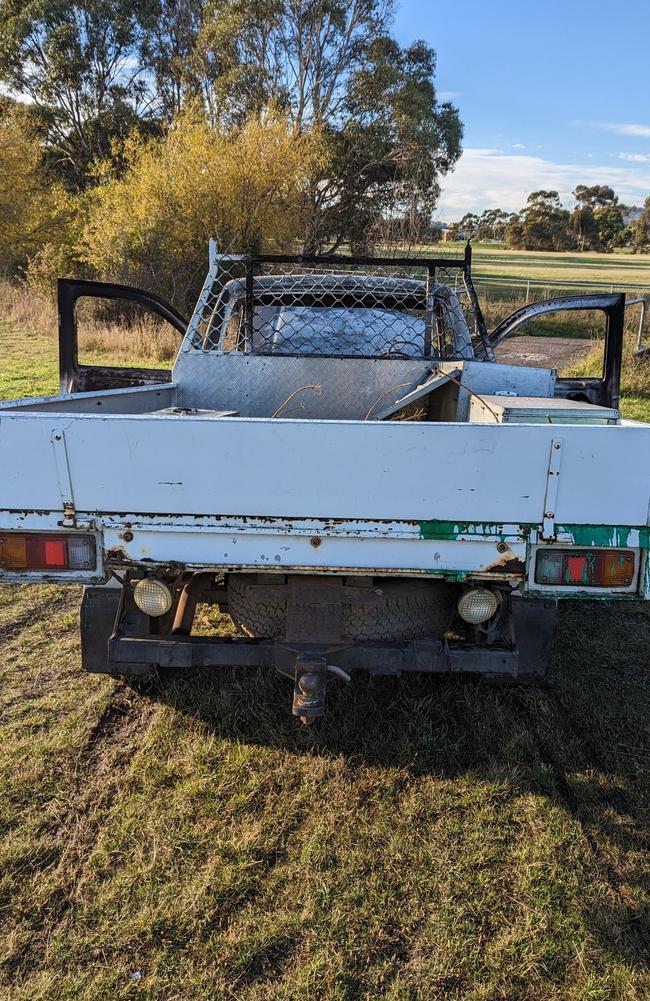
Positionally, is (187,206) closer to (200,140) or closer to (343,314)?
(200,140)

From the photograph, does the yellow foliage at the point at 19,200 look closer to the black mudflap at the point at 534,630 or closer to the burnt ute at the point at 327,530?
the burnt ute at the point at 327,530

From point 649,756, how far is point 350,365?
2.54 meters

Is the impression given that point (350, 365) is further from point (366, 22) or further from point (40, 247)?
point (366, 22)

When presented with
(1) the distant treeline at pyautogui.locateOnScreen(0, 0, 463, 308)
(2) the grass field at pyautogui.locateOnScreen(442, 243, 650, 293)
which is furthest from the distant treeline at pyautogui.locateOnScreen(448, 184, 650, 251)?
(1) the distant treeline at pyautogui.locateOnScreen(0, 0, 463, 308)

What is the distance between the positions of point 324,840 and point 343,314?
3329 millimetres

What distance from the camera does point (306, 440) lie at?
239 centimetres

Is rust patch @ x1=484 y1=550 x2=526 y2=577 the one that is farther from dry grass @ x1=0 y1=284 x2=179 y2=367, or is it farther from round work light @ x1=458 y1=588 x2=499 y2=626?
dry grass @ x1=0 y1=284 x2=179 y2=367

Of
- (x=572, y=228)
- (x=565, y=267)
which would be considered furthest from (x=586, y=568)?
(x=572, y=228)

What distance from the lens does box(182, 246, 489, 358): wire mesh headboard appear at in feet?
14.9

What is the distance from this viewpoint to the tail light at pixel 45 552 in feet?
8.30

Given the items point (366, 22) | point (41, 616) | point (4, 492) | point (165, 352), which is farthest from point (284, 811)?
point (366, 22)

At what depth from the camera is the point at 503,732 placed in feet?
10.00

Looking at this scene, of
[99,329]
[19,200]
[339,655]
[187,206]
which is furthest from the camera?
[19,200]

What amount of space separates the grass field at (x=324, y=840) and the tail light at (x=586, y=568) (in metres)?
0.82
